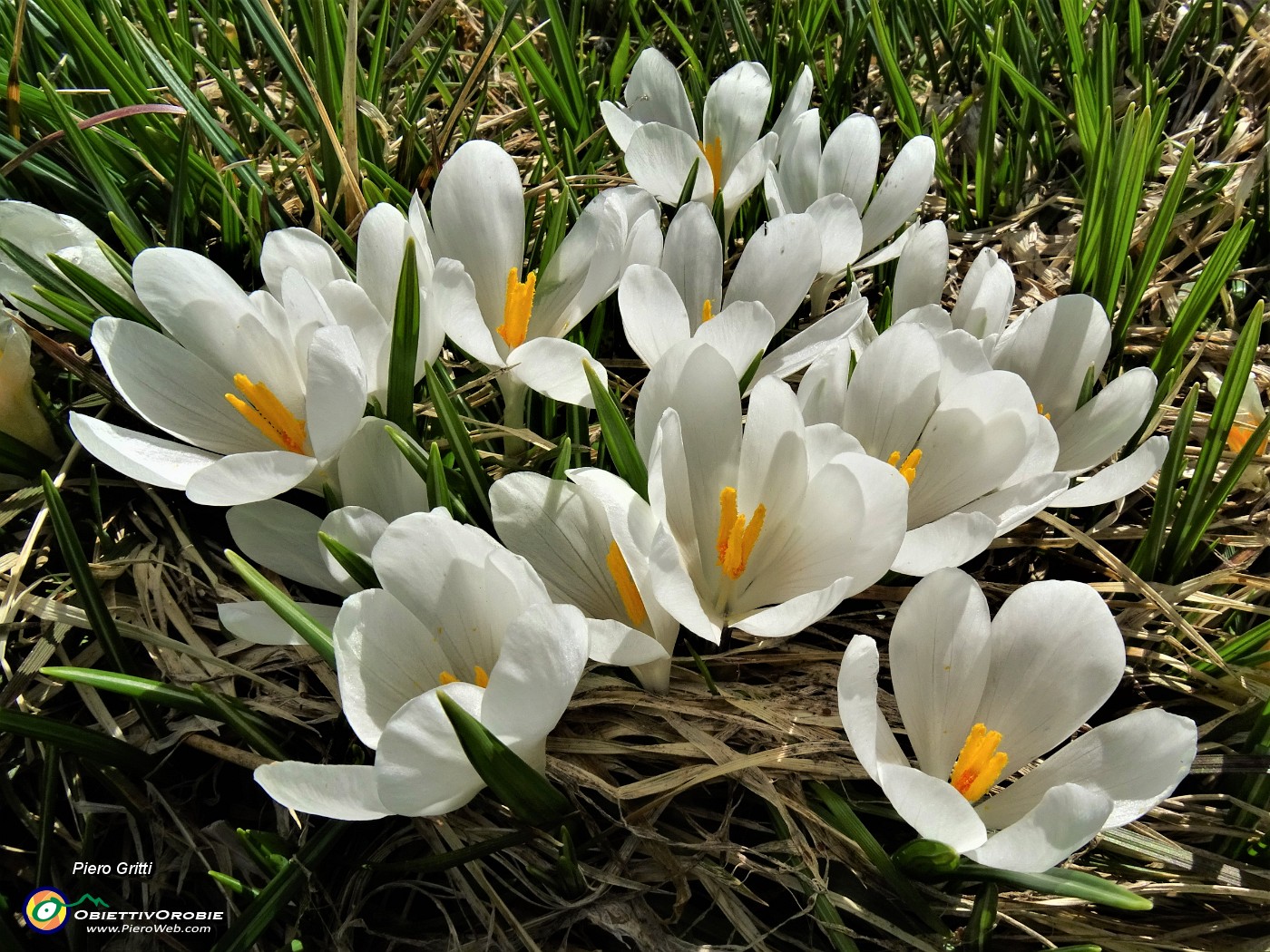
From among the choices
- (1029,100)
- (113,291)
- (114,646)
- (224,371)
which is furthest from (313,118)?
(1029,100)

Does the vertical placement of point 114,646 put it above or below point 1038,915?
above

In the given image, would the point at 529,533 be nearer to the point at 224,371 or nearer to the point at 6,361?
the point at 224,371

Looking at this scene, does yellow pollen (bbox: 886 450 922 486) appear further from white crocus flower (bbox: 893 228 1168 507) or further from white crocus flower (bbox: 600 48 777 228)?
white crocus flower (bbox: 600 48 777 228)

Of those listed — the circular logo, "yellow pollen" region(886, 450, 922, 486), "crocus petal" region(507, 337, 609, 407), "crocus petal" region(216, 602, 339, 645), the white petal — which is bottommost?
the circular logo

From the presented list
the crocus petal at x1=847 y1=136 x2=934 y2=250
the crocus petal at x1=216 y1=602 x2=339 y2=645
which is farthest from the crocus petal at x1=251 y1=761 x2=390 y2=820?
the crocus petal at x1=847 y1=136 x2=934 y2=250

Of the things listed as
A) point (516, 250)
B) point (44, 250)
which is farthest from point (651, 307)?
point (44, 250)
